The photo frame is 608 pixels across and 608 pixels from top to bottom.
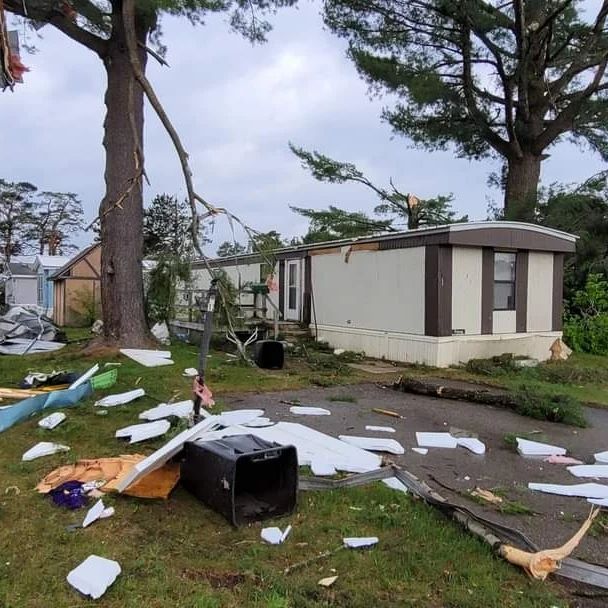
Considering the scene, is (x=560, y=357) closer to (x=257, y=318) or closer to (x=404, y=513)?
(x=257, y=318)

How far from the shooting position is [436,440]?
518 centimetres

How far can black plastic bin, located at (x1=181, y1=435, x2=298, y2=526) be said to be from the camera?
126 inches

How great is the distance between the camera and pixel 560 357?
467 inches

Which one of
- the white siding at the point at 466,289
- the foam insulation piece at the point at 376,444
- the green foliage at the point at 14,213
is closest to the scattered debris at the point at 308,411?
the foam insulation piece at the point at 376,444

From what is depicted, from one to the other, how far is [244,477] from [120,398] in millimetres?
3396

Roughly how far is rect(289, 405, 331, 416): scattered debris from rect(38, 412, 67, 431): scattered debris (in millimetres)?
2386

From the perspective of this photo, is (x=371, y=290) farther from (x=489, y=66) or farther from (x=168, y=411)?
(x=489, y=66)

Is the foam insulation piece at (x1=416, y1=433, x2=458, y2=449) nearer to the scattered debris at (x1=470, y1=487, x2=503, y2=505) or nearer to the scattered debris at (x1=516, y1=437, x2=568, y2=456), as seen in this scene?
the scattered debris at (x1=516, y1=437, x2=568, y2=456)

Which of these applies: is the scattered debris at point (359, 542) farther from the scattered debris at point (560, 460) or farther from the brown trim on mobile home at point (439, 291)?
the brown trim on mobile home at point (439, 291)

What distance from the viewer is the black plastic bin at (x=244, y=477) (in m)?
3.21

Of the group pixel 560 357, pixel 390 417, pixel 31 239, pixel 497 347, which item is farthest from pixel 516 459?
pixel 31 239

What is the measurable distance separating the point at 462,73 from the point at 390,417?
46.1 ft

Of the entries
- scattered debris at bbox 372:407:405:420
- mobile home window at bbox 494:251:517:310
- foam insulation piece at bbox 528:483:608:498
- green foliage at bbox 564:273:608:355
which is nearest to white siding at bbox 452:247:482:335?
mobile home window at bbox 494:251:517:310

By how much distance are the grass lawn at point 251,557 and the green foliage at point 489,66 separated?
14.5 m
